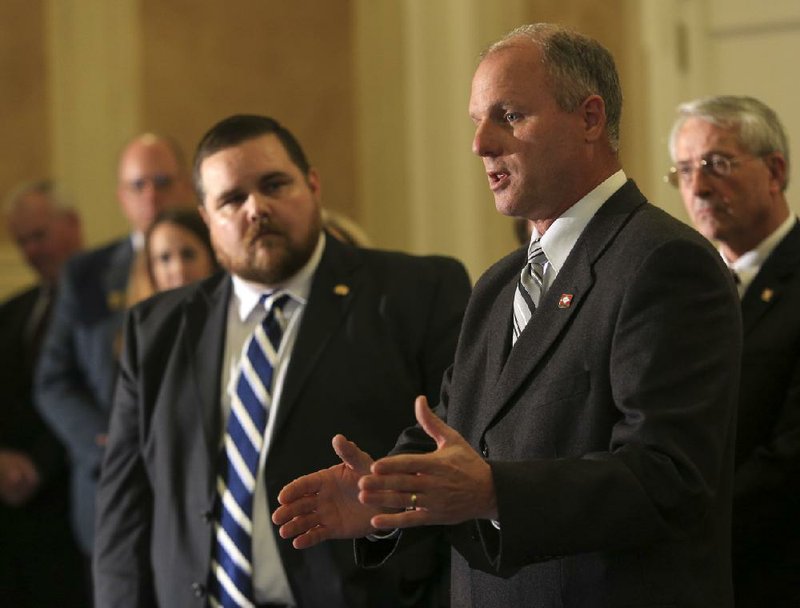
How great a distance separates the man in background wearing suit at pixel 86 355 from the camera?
466cm

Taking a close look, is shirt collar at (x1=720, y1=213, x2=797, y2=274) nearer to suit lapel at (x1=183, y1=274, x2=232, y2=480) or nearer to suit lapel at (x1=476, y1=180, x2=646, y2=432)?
suit lapel at (x1=476, y1=180, x2=646, y2=432)

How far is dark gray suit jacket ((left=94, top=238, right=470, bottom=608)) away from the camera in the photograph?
117 inches

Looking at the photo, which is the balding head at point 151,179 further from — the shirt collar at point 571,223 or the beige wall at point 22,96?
the shirt collar at point 571,223

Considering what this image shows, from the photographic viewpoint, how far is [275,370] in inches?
121

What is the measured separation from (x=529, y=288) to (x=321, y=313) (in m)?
0.96

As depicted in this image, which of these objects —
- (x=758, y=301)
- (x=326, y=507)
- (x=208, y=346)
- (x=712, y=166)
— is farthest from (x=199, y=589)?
(x=712, y=166)

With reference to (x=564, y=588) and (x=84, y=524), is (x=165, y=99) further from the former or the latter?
(x=564, y=588)

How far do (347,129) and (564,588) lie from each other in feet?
14.6

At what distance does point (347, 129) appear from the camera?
20.5 feet

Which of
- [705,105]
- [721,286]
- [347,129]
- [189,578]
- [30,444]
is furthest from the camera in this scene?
[347,129]

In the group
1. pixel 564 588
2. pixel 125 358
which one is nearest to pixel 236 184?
pixel 125 358

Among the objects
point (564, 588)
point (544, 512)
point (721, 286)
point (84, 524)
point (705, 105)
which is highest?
point (705, 105)

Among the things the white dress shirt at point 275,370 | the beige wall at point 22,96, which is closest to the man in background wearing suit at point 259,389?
the white dress shirt at point 275,370

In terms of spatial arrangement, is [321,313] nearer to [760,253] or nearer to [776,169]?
[760,253]
